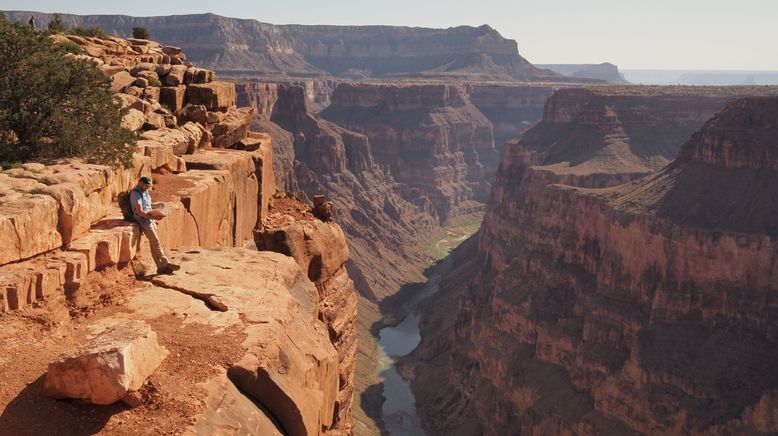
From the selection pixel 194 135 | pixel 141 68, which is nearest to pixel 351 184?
pixel 141 68

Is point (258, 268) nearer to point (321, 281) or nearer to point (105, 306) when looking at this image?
point (105, 306)

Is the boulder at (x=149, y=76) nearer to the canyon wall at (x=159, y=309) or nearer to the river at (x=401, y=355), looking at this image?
the canyon wall at (x=159, y=309)

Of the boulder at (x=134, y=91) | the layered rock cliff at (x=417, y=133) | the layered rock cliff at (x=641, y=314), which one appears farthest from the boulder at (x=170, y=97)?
the layered rock cliff at (x=417, y=133)

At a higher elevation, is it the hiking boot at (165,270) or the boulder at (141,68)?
the boulder at (141,68)

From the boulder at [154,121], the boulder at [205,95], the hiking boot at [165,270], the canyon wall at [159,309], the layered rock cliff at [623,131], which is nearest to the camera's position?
the canyon wall at [159,309]

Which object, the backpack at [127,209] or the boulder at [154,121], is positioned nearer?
the backpack at [127,209]

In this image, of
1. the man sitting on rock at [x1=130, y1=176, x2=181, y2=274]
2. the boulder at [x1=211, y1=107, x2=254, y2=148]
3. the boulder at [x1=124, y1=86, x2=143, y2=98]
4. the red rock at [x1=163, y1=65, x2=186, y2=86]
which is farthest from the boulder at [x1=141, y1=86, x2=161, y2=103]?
the man sitting on rock at [x1=130, y1=176, x2=181, y2=274]

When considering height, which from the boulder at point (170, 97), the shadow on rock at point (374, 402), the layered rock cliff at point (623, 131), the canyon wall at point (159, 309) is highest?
the boulder at point (170, 97)
